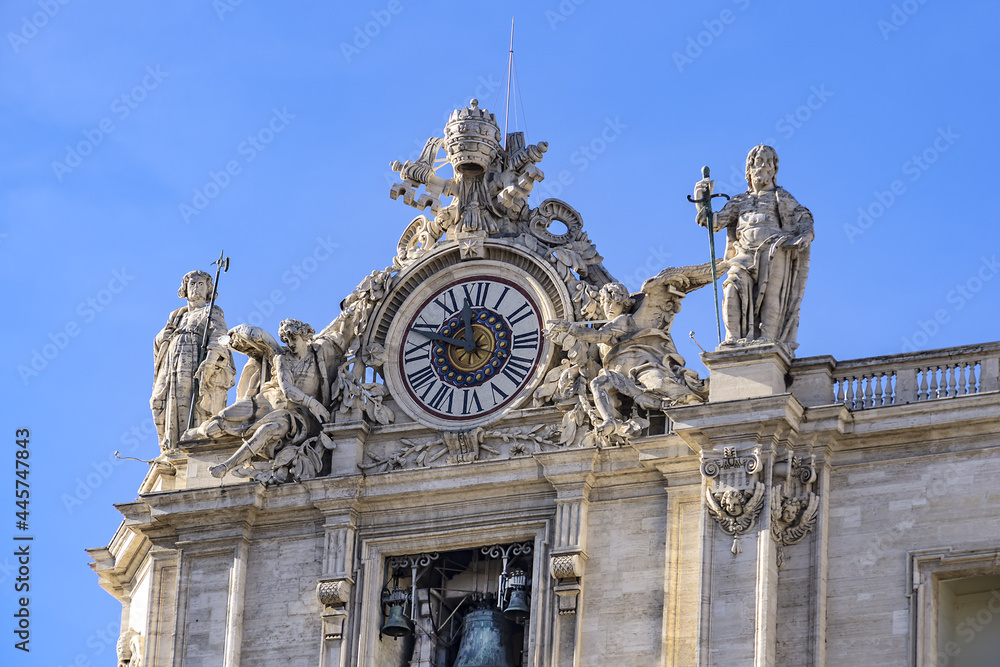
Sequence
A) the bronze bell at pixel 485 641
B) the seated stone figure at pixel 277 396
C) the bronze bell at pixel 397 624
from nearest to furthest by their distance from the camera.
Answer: the bronze bell at pixel 485 641 < the bronze bell at pixel 397 624 < the seated stone figure at pixel 277 396

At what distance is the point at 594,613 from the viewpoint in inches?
1195

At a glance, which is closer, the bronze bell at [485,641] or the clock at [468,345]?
the bronze bell at [485,641]

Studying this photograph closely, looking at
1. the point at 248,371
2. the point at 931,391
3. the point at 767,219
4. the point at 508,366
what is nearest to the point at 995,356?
the point at 931,391

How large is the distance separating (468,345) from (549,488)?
→ 6.46 feet

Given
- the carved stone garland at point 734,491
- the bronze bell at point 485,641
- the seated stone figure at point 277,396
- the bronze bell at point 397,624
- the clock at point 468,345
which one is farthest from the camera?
the seated stone figure at point 277,396

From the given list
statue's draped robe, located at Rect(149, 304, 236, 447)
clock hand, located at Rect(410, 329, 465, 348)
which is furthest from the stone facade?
statue's draped robe, located at Rect(149, 304, 236, 447)

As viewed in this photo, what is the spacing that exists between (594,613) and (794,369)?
2.96 metres

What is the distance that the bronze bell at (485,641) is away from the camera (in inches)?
1214

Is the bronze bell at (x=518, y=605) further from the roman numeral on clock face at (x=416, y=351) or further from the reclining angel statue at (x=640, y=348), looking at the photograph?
the roman numeral on clock face at (x=416, y=351)

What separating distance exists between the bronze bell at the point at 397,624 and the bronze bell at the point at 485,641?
1.80 feet

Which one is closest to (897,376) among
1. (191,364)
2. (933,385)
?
(933,385)

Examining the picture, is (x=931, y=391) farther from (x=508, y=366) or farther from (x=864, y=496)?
(x=508, y=366)

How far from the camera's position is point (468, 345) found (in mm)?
32219

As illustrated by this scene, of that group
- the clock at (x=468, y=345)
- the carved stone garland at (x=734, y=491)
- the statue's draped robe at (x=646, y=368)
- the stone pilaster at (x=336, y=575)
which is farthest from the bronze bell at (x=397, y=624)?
the carved stone garland at (x=734, y=491)
